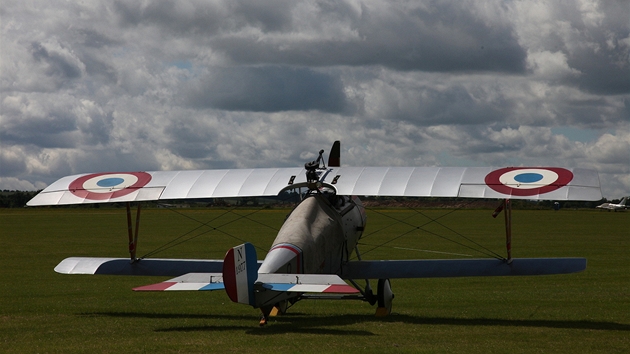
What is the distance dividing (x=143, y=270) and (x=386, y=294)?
4.12 meters

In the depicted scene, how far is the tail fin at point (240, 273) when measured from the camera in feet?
31.7

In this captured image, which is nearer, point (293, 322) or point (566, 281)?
point (293, 322)

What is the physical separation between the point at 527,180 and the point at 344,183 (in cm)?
284

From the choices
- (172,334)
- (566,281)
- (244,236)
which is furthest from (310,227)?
(244,236)

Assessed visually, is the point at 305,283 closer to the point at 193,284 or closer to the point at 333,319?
the point at 193,284

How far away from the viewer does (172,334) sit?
10.7 m

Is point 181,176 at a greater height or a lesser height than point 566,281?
greater

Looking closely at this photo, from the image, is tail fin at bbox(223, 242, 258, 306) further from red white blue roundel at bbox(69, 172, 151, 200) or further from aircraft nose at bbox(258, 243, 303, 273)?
red white blue roundel at bbox(69, 172, 151, 200)

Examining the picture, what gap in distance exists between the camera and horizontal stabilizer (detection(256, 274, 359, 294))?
31.1 ft

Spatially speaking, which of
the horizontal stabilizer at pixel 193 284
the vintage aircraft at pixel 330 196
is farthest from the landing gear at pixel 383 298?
the horizontal stabilizer at pixel 193 284

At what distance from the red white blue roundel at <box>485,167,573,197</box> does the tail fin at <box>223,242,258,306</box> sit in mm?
4096

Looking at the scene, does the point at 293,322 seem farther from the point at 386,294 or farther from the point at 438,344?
the point at 438,344

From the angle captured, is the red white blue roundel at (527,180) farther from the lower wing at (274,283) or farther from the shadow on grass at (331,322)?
the lower wing at (274,283)

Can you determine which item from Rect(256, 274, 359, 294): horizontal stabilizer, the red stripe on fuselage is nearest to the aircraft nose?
the red stripe on fuselage
